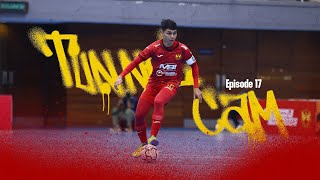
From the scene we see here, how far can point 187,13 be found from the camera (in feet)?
71.4

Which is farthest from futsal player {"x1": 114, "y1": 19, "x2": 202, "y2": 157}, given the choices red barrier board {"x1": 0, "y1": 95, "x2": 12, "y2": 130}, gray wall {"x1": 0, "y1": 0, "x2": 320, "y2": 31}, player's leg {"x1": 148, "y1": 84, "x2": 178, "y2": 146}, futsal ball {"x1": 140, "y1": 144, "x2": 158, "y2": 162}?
gray wall {"x1": 0, "y1": 0, "x2": 320, "y2": 31}

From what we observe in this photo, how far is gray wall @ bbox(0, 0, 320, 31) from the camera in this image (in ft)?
69.3

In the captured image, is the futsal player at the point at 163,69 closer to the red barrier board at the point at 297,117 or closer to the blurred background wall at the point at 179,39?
the red barrier board at the point at 297,117

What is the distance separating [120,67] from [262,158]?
1309 cm

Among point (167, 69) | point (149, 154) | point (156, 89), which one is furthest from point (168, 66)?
point (149, 154)

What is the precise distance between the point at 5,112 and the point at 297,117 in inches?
322

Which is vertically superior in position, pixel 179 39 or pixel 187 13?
pixel 187 13

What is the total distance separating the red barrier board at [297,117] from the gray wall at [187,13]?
4.98 meters

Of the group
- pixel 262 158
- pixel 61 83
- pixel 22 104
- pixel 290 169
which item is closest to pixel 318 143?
pixel 262 158

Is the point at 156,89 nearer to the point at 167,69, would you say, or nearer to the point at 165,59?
the point at 167,69

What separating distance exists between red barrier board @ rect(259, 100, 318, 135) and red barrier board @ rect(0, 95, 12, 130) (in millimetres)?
7259

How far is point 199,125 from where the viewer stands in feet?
74.0

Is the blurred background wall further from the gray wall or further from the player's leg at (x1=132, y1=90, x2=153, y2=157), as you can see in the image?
the player's leg at (x1=132, y1=90, x2=153, y2=157)

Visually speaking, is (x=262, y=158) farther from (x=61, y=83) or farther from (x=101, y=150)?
(x=61, y=83)
